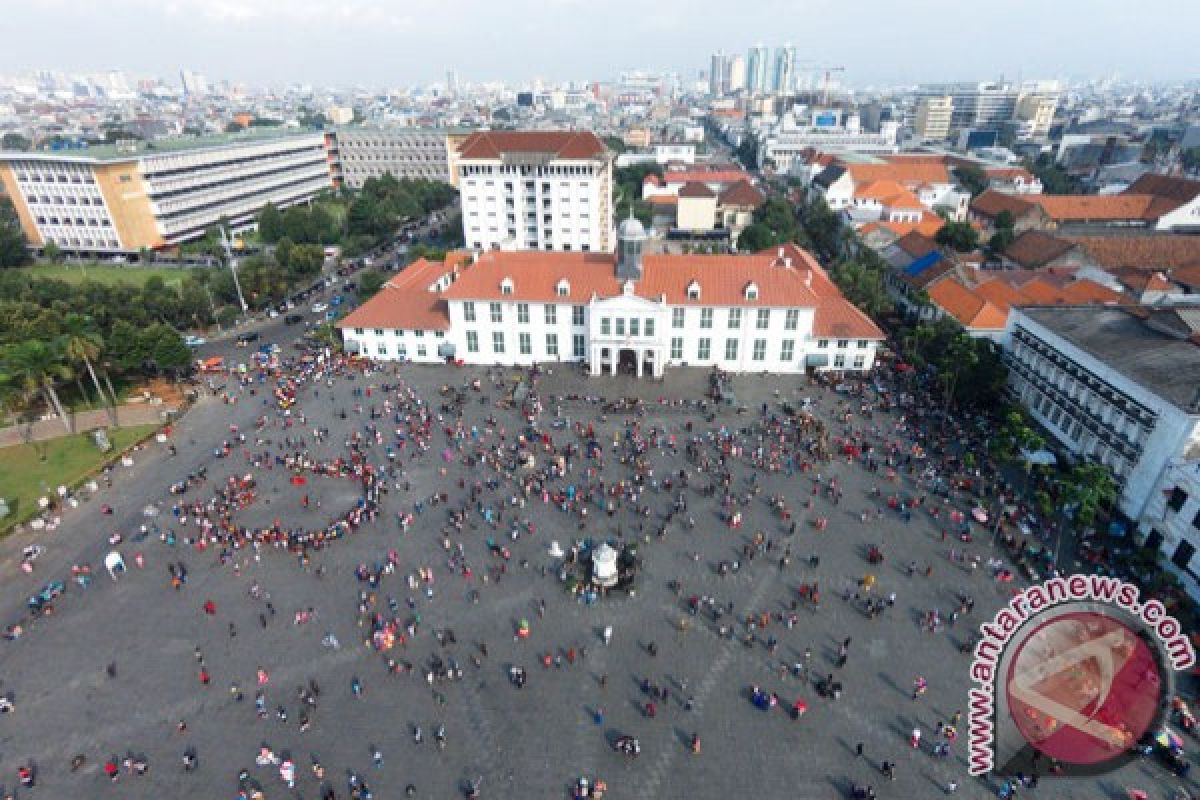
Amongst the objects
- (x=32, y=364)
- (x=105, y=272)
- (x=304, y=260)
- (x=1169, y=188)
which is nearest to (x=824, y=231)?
(x=1169, y=188)

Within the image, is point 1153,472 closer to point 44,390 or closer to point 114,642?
point 114,642

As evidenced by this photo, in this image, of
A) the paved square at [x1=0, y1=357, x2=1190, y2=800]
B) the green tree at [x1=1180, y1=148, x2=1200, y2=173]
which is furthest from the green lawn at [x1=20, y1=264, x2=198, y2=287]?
the green tree at [x1=1180, y1=148, x2=1200, y2=173]

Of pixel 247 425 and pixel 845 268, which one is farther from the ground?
pixel 845 268

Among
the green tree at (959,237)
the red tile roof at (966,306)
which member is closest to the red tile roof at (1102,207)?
the green tree at (959,237)

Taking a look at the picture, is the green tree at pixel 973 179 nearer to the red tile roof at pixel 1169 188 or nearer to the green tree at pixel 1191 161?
the red tile roof at pixel 1169 188

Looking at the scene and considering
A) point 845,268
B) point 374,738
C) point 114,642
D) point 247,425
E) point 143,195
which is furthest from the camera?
point 143,195

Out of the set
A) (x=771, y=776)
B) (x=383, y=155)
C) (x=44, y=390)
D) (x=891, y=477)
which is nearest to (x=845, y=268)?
(x=891, y=477)
